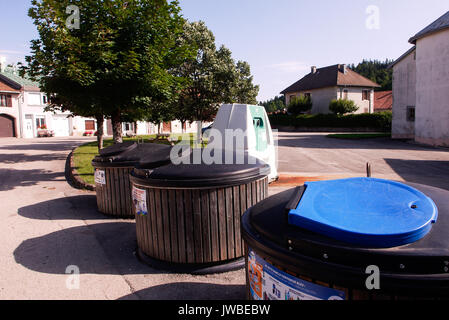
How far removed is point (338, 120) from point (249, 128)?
106ft

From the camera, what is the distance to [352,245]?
65.4 inches

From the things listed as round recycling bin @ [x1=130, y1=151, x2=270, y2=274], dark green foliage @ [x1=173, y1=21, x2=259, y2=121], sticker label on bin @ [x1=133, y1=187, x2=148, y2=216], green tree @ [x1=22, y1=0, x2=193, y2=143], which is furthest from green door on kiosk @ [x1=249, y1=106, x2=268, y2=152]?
dark green foliage @ [x1=173, y1=21, x2=259, y2=121]

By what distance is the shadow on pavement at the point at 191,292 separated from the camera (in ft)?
9.84

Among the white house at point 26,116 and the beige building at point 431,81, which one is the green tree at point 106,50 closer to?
the beige building at point 431,81

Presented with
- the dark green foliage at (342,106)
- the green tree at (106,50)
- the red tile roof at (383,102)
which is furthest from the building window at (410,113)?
the red tile roof at (383,102)

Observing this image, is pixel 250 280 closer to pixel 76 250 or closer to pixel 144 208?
pixel 144 208

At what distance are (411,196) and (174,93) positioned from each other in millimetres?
8348

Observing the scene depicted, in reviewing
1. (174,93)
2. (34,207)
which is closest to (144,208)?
(34,207)

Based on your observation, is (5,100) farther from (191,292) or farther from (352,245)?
(352,245)

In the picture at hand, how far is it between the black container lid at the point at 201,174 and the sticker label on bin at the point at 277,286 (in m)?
1.20

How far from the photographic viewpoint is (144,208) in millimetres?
3656

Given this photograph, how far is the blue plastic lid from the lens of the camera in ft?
5.40

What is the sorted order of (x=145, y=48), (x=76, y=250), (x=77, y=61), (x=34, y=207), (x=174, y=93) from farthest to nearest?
(x=174, y=93) < (x=145, y=48) < (x=77, y=61) < (x=34, y=207) < (x=76, y=250)

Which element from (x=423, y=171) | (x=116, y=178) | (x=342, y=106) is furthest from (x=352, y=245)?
(x=342, y=106)
